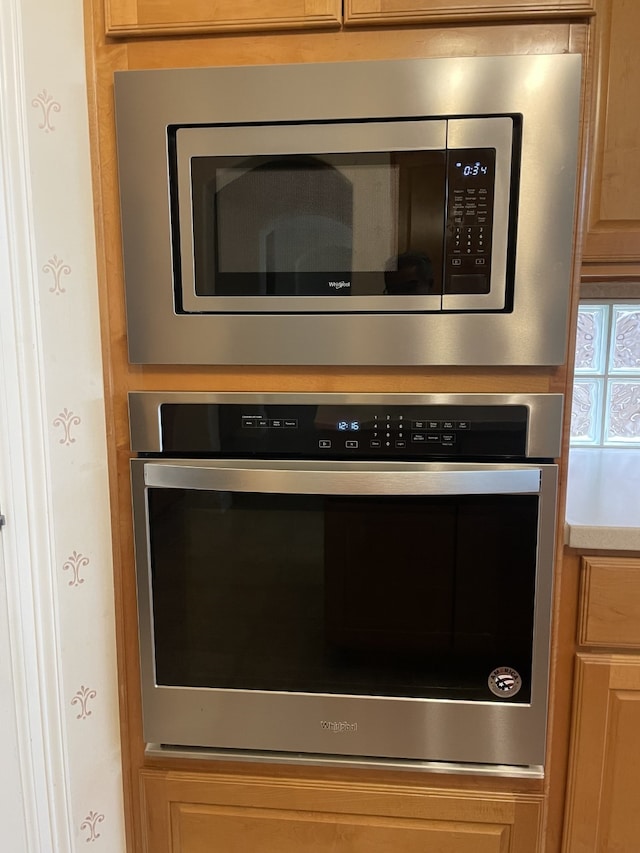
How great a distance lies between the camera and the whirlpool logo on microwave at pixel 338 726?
996 millimetres

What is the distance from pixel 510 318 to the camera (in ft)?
2.89

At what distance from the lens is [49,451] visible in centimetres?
87

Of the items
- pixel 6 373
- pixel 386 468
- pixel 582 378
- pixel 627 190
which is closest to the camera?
pixel 6 373

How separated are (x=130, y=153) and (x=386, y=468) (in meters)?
0.60

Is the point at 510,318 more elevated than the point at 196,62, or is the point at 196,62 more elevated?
the point at 196,62

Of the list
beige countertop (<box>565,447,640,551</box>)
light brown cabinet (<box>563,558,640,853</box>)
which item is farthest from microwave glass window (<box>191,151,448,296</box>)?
light brown cabinet (<box>563,558,640,853</box>)

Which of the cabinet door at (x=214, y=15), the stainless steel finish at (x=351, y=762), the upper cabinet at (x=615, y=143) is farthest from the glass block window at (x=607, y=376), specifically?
the cabinet door at (x=214, y=15)

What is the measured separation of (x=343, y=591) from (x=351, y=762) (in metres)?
0.29

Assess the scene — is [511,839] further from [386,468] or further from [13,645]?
[13,645]

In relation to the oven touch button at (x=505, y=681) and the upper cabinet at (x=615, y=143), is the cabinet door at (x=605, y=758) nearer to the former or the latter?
the oven touch button at (x=505, y=681)

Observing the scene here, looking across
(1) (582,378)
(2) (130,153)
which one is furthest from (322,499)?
(1) (582,378)

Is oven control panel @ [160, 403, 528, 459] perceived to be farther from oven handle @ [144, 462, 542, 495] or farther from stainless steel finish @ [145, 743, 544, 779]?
stainless steel finish @ [145, 743, 544, 779]

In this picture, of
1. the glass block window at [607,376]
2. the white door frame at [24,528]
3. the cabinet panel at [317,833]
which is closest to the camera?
the white door frame at [24,528]

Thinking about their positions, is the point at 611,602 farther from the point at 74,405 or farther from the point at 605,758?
the point at 74,405
